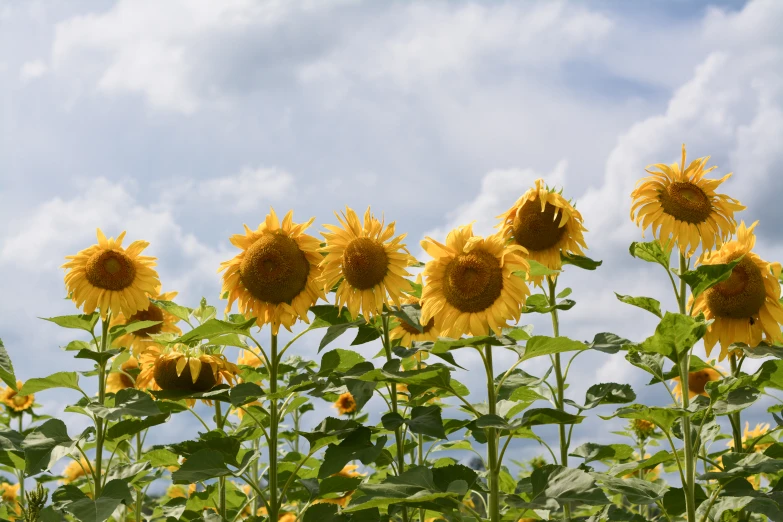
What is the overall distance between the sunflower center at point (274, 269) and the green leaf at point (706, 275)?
194cm

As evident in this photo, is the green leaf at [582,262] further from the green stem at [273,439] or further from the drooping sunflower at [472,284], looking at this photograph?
the green stem at [273,439]

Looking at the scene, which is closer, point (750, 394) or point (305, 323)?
point (750, 394)

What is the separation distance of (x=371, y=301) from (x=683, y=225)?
1873 millimetres

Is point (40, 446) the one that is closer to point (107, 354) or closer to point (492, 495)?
point (107, 354)

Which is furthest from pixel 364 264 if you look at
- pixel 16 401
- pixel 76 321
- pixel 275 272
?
pixel 16 401

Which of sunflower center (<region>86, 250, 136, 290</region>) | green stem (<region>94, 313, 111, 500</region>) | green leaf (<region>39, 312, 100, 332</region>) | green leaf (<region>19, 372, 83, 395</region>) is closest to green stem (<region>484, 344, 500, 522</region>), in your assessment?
green stem (<region>94, 313, 111, 500</region>)

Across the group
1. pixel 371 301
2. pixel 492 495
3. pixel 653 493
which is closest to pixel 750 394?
pixel 653 493

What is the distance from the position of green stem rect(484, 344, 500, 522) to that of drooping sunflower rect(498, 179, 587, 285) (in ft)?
3.05

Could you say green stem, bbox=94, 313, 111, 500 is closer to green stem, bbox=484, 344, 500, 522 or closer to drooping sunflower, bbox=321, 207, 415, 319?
drooping sunflower, bbox=321, 207, 415, 319

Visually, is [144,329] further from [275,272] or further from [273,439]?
[273,439]

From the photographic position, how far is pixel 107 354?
4.43m

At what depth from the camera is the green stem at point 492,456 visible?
3.15 m

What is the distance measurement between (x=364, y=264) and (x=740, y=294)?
81.8 inches

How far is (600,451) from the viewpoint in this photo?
431 centimetres
